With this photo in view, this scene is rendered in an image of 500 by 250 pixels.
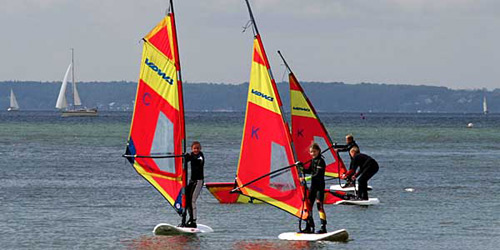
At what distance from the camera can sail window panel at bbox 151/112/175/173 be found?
2266 centimetres

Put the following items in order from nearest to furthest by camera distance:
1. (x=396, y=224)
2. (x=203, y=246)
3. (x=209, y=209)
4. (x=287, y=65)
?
(x=203, y=246) < (x=396, y=224) < (x=209, y=209) < (x=287, y=65)

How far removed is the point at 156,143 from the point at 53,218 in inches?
226

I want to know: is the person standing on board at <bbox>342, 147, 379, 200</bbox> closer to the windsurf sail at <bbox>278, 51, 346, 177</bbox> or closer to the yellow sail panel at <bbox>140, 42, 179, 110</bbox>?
the windsurf sail at <bbox>278, 51, 346, 177</bbox>

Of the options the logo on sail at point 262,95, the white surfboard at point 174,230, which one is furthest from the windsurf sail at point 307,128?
the logo on sail at point 262,95

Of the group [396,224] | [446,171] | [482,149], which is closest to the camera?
[396,224]

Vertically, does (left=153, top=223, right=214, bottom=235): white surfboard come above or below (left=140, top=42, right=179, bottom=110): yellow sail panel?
below

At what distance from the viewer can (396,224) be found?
85.7 ft

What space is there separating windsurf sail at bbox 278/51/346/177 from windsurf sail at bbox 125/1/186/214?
13.4m

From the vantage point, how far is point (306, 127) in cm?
3606

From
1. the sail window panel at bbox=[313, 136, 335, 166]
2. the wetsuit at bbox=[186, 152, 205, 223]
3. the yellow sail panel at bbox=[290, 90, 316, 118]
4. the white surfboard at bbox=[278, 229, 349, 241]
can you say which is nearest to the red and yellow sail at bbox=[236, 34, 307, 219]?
the white surfboard at bbox=[278, 229, 349, 241]

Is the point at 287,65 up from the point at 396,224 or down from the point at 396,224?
up

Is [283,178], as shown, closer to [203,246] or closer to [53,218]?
[203,246]

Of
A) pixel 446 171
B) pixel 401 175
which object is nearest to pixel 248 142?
pixel 401 175

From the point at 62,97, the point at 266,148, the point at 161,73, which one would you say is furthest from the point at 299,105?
the point at 62,97
